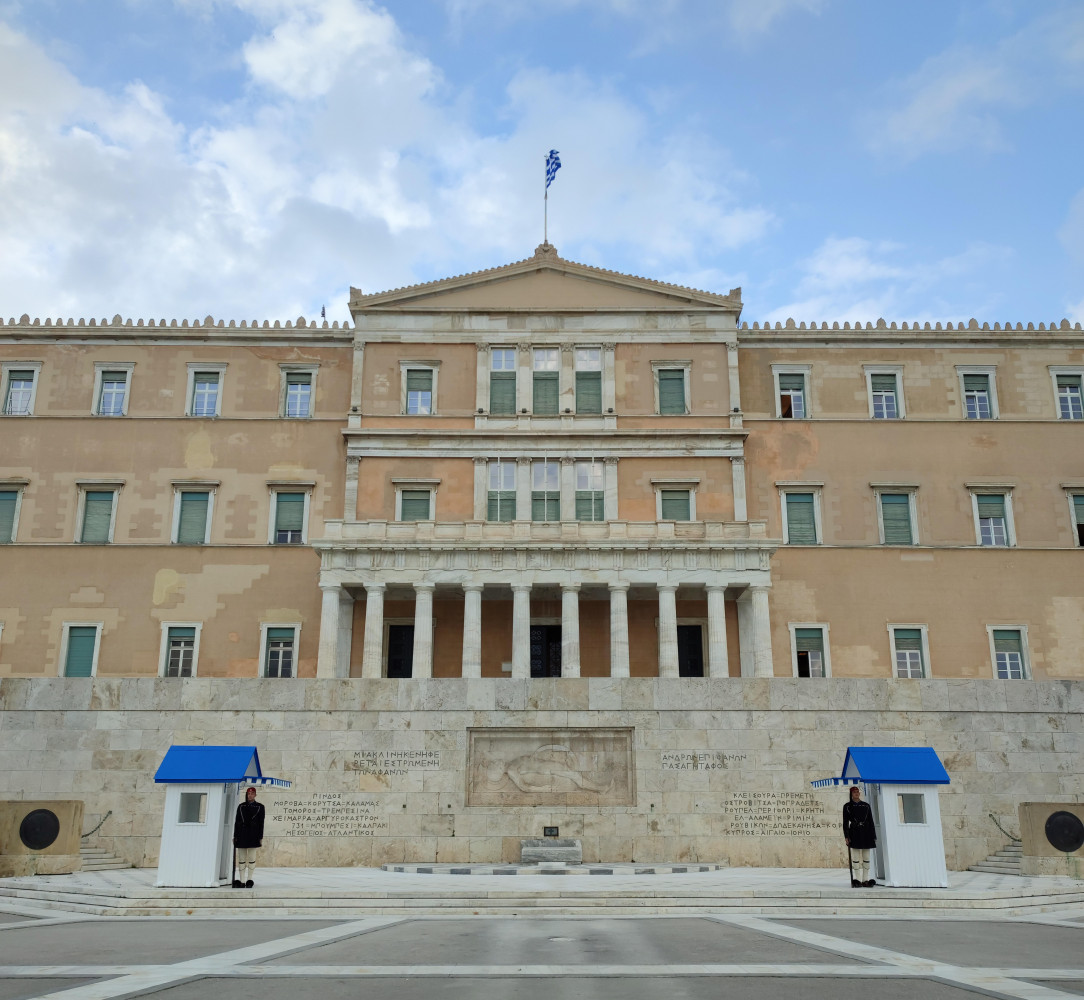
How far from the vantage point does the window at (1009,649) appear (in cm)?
3772

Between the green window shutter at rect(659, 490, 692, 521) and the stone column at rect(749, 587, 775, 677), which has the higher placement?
the green window shutter at rect(659, 490, 692, 521)

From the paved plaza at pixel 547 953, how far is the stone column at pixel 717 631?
17615mm

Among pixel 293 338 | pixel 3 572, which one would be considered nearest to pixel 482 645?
pixel 293 338

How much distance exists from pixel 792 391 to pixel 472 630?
15.8 metres

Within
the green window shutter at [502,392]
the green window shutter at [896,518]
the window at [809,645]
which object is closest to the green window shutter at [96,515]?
the green window shutter at [502,392]

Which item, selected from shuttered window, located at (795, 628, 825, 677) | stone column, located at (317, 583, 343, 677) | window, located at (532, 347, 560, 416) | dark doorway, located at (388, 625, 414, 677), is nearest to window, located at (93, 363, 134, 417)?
stone column, located at (317, 583, 343, 677)

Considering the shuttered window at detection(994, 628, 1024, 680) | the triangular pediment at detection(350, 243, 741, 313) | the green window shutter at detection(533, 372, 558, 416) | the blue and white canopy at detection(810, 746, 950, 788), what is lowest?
the blue and white canopy at detection(810, 746, 950, 788)

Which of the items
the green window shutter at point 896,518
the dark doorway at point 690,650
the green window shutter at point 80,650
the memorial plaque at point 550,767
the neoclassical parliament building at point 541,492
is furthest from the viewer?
the green window shutter at point 896,518

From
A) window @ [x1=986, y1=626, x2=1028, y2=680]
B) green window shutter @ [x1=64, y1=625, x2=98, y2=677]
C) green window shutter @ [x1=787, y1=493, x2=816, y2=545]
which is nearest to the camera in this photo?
green window shutter @ [x1=64, y1=625, x2=98, y2=677]

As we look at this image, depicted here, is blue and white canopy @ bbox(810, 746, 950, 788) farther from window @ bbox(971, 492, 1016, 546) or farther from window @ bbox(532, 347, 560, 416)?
window @ bbox(532, 347, 560, 416)

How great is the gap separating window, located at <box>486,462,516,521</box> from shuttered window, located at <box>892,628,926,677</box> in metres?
14.5

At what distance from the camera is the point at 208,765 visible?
62.5 feet

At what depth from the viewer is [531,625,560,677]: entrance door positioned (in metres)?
38.0

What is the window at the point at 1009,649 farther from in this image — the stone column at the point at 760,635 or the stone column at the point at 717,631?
the stone column at the point at 717,631
